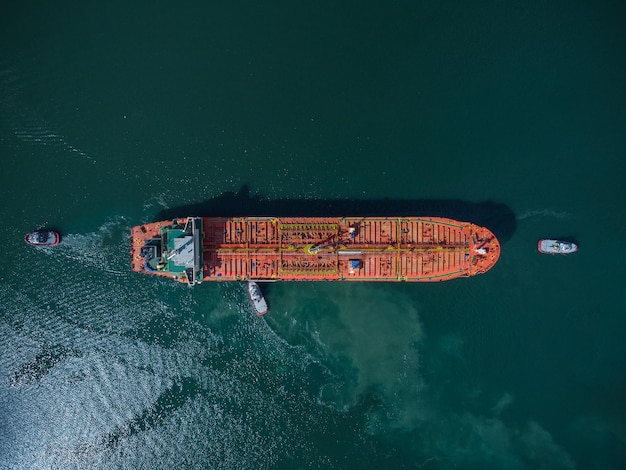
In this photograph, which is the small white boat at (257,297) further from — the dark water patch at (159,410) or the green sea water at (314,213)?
the dark water patch at (159,410)

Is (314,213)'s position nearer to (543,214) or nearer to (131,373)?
(543,214)

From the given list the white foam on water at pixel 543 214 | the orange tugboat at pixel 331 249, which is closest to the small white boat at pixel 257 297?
the orange tugboat at pixel 331 249

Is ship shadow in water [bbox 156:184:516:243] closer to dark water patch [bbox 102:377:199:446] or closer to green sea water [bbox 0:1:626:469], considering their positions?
green sea water [bbox 0:1:626:469]

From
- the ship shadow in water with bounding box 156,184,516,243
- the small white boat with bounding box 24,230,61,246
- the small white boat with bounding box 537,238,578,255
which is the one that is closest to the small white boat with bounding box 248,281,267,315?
the ship shadow in water with bounding box 156,184,516,243

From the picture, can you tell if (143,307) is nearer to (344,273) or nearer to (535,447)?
(344,273)

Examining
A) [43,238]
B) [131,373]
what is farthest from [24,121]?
[131,373]

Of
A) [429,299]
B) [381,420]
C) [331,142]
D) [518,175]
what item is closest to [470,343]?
[429,299]
